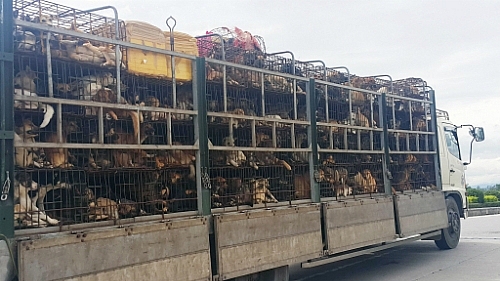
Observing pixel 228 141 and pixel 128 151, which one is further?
pixel 228 141

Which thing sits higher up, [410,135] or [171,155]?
[410,135]

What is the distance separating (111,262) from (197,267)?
3.59 feet

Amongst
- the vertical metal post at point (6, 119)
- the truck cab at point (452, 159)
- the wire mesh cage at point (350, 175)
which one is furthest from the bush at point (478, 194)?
the vertical metal post at point (6, 119)

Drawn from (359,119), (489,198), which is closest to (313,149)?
(359,119)

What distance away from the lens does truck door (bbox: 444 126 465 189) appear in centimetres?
1176

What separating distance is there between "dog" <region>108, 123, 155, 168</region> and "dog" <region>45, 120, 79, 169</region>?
419mm

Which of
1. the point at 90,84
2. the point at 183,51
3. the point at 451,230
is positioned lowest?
the point at 451,230

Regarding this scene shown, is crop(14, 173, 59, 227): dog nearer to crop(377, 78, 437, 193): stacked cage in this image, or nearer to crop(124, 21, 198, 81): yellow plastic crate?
crop(124, 21, 198, 81): yellow plastic crate

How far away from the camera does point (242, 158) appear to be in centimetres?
659

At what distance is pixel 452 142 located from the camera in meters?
12.1

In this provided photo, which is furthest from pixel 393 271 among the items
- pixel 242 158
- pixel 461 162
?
pixel 242 158

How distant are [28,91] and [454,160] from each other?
995 centimetres

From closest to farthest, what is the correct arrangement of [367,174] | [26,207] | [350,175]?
[26,207]
[350,175]
[367,174]

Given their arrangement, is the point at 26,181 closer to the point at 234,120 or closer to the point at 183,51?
the point at 183,51
